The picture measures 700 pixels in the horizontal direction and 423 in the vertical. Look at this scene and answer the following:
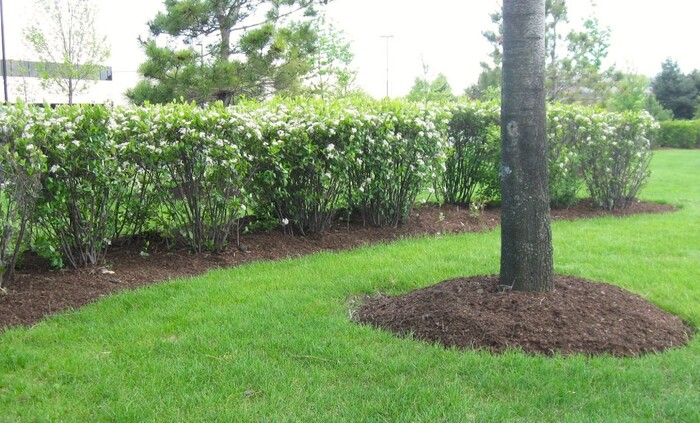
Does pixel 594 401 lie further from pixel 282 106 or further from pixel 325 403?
pixel 282 106

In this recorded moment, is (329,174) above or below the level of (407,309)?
above

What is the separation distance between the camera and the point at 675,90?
43.8 metres

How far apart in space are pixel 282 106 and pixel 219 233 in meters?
1.63

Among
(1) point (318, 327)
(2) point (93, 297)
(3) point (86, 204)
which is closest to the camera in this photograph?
(1) point (318, 327)

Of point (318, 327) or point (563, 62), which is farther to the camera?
point (563, 62)

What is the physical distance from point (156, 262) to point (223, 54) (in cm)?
916

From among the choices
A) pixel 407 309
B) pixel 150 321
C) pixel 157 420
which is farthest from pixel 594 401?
pixel 150 321

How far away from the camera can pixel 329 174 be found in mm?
7039

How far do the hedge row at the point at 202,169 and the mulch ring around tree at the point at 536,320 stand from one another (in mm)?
2413

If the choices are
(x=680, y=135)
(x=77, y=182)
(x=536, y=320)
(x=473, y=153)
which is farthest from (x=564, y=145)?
(x=680, y=135)

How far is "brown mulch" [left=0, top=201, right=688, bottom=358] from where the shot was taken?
5031 millimetres

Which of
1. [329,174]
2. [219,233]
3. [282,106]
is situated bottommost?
[219,233]

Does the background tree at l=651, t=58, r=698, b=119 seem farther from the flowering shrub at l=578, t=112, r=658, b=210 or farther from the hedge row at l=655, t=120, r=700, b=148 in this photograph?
the flowering shrub at l=578, t=112, r=658, b=210

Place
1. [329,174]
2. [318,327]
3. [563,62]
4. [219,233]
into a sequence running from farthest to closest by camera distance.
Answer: [563,62]
[329,174]
[219,233]
[318,327]
